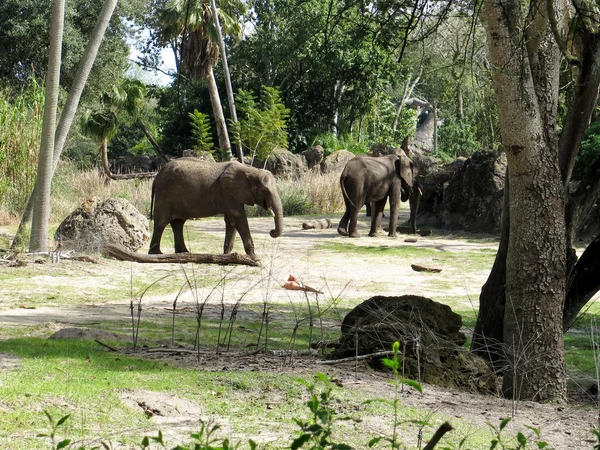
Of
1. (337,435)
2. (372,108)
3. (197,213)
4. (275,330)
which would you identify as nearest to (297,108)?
(372,108)

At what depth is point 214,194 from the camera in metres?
14.7

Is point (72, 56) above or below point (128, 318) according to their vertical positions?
above

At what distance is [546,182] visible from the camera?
20.7ft

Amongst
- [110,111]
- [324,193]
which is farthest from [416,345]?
[110,111]

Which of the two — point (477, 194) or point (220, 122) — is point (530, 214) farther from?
point (220, 122)

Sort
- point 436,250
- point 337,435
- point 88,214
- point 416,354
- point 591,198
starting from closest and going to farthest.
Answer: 1. point 337,435
2. point 416,354
3. point 591,198
4. point 88,214
5. point 436,250

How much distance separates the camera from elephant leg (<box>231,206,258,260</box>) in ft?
47.2

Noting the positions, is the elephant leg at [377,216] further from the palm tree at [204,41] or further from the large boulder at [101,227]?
the palm tree at [204,41]

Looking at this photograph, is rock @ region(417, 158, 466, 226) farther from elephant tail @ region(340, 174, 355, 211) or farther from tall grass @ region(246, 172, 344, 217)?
tall grass @ region(246, 172, 344, 217)

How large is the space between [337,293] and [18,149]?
28.4ft

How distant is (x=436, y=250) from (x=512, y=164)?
11.3m

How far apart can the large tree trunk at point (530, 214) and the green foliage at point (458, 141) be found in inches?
1513

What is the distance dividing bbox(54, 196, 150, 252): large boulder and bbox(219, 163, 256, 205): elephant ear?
163 cm

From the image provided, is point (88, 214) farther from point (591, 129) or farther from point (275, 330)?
point (591, 129)
